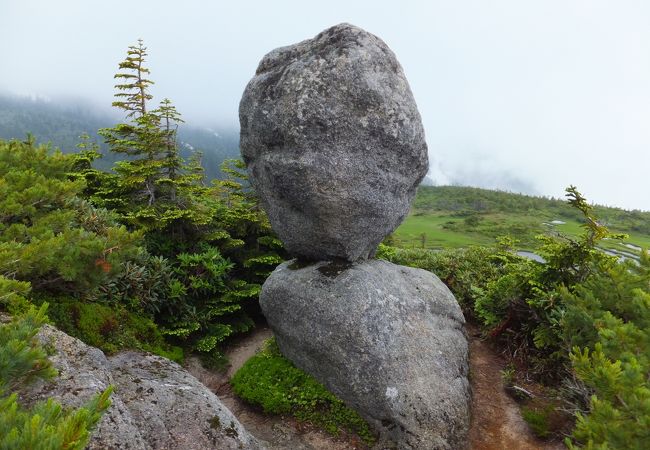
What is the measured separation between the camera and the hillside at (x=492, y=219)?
243 feet

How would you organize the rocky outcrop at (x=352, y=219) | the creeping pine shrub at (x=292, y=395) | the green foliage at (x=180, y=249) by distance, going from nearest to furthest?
the rocky outcrop at (x=352, y=219), the creeping pine shrub at (x=292, y=395), the green foliage at (x=180, y=249)

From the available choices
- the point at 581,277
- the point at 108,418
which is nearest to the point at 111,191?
the point at 108,418

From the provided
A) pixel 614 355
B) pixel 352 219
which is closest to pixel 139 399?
pixel 352 219

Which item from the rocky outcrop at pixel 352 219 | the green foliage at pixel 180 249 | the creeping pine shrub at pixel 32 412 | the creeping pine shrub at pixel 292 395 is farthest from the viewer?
the green foliage at pixel 180 249

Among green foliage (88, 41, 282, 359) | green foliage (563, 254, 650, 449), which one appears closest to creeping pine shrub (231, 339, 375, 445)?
green foliage (88, 41, 282, 359)

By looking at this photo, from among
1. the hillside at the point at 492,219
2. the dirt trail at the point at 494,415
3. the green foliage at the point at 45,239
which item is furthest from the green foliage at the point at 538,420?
the hillside at the point at 492,219

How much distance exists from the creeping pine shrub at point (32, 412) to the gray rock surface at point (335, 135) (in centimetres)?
699

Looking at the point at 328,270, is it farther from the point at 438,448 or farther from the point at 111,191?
the point at 111,191

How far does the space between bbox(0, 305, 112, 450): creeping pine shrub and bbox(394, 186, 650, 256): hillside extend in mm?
58422

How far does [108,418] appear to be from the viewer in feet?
20.9

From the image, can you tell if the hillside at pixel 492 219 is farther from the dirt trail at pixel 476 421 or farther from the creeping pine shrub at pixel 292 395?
the creeping pine shrub at pixel 292 395

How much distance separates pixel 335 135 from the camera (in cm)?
1021

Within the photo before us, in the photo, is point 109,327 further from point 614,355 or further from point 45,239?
point 614,355

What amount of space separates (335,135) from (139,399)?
776 cm
